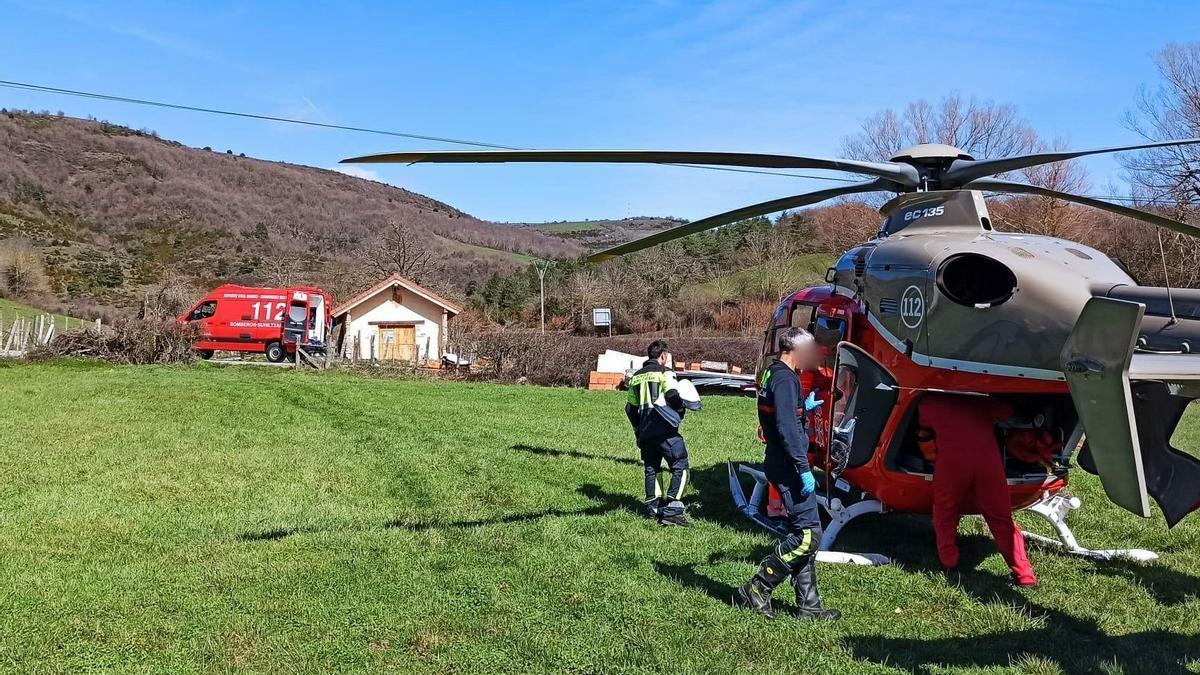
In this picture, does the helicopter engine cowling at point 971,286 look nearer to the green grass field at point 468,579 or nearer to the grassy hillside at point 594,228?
the green grass field at point 468,579

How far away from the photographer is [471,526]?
27.0 ft

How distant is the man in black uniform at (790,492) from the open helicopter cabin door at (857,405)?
1.34 m

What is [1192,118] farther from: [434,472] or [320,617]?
[320,617]

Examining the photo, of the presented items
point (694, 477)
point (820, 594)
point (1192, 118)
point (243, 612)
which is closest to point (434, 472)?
point (694, 477)

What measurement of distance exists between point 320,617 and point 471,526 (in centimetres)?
266

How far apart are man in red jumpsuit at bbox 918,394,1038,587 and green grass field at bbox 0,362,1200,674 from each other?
1.05 ft

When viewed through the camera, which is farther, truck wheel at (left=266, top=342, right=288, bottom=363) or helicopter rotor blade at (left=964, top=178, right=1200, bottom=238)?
truck wheel at (left=266, top=342, right=288, bottom=363)

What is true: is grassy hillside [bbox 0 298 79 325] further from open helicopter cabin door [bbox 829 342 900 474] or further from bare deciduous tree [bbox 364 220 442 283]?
open helicopter cabin door [bbox 829 342 900 474]

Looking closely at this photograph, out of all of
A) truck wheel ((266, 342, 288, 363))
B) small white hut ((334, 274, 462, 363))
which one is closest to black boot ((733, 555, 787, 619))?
truck wheel ((266, 342, 288, 363))

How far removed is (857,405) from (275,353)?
3030 centimetres

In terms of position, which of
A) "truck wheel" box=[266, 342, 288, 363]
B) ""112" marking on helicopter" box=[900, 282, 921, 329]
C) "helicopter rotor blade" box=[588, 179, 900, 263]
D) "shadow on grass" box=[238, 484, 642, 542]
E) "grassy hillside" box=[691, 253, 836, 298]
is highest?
"grassy hillside" box=[691, 253, 836, 298]

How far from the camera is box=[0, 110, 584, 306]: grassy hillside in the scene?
284ft

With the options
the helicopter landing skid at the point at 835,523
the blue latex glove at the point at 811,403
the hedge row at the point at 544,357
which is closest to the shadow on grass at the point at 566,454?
the helicopter landing skid at the point at 835,523

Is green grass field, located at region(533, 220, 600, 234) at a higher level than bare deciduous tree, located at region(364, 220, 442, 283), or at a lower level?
higher
